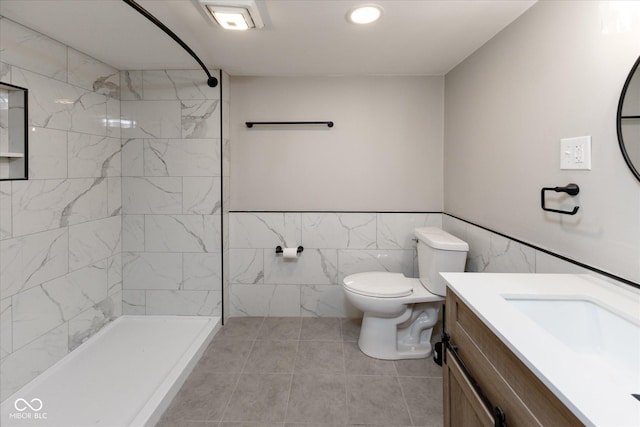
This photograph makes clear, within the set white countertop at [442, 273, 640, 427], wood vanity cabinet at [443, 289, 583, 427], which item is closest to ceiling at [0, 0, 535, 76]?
white countertop at [442, 273, 640, 427]

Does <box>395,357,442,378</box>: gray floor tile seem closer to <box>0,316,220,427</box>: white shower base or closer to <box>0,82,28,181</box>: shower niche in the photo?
<box>0,316,220,427</box>: white shower base

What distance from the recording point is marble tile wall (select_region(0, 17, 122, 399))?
166 centimetres

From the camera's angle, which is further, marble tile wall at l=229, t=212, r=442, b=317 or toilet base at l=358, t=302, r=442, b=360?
marble tile wall at l=229, t=212, r=442, b=317

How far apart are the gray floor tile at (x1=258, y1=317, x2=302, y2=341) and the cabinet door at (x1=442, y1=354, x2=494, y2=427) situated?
4.59ft

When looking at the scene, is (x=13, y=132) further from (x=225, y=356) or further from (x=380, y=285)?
(x=380, y=285)

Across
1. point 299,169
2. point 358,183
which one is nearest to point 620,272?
point 358,183

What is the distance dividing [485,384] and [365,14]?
169cm

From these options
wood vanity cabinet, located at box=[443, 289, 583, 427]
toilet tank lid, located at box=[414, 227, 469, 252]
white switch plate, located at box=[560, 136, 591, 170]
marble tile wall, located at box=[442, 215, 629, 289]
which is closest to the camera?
wood vanity cabinet, located at box=[443, 289, 583, 427]

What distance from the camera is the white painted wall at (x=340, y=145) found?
2.56 meters

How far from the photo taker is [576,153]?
1237mm

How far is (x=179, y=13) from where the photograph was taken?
1614 mm

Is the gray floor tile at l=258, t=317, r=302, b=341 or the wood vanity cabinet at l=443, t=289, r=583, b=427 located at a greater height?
the wood vanity cabinet at l=443, t=289, r=583, b=427

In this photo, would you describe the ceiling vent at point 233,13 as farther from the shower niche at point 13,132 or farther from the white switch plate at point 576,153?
the white switch plate at point 576,153
